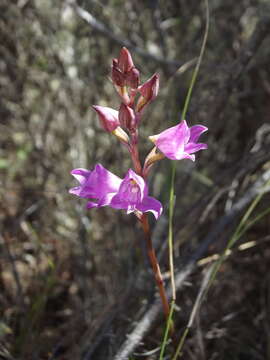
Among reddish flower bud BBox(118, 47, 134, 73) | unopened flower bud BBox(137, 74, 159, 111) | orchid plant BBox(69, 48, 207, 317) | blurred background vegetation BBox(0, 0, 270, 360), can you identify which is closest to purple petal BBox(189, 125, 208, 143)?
orchid plant BBox(69, 48, 207, 317)

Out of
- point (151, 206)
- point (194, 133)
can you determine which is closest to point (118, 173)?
point (194, 133)

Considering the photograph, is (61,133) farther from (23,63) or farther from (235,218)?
(235,218)

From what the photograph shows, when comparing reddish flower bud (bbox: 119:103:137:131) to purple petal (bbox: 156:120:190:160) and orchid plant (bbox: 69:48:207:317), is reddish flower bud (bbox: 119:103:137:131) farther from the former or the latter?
purple petal (bbox: 156:120:190:160)

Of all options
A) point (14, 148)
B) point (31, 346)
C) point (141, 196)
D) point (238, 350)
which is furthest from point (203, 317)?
point (14, 148)

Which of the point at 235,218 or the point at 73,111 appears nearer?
the point at 235,218

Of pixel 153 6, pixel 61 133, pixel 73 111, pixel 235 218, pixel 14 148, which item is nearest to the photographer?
pixel 235 218

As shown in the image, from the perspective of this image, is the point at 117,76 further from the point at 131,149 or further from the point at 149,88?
the point at 131,149

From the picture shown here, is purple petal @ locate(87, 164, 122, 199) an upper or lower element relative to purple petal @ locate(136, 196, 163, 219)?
upper
